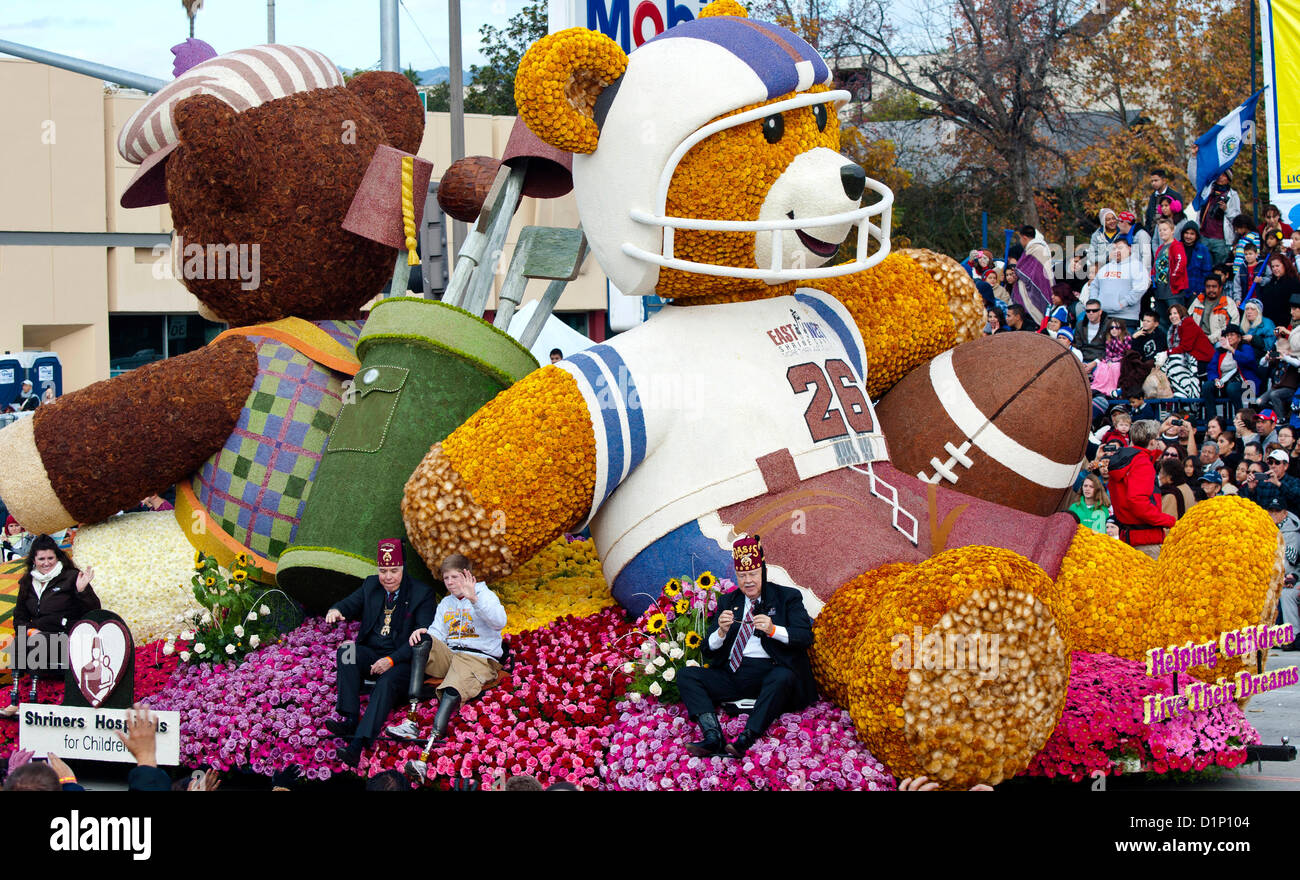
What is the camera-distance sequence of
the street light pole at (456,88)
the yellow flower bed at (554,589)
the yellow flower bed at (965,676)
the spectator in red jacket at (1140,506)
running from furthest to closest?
the street light pole at (456,88), the spectator in red jacket at (1140,506), the yellow flower bed at (554,589), the yellow flower bed at (965,676)

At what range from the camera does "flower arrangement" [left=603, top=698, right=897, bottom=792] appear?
4.58 meters

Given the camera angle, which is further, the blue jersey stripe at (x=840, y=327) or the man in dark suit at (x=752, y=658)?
the blue jersey stripe at (x=840, y=327)

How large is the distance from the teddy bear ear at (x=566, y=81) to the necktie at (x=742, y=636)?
188 centimetres

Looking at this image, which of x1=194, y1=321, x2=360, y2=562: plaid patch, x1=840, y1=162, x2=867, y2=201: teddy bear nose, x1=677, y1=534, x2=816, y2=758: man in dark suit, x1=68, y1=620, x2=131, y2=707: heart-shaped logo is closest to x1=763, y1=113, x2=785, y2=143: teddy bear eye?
x1=840, y1=162, x2=867, y2=201: teddy bear nose

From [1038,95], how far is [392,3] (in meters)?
14.3

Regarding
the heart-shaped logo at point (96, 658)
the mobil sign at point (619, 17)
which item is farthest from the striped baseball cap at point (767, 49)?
the heart-shaped logo at point (96, 658)

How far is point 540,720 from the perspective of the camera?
5.24m

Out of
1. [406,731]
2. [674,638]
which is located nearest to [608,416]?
[674,638]

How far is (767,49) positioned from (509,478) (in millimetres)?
1923

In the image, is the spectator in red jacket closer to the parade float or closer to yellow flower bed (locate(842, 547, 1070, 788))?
the parade float

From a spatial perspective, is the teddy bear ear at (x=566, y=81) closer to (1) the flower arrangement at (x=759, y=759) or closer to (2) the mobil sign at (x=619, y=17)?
(1) the flower arrangement at (x=759, y=759)

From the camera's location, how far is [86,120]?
18891mm

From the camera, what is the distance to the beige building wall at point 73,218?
18.6m

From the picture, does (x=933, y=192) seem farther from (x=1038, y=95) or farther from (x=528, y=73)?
(x=528, y=73)
